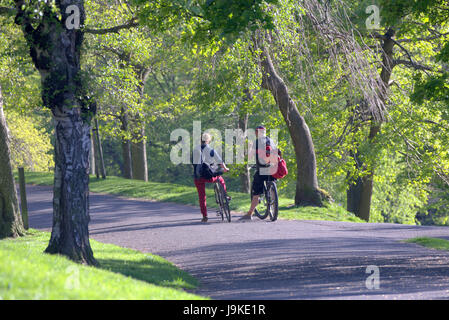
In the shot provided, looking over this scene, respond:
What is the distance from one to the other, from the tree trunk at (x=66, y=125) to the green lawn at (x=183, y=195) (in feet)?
30.2

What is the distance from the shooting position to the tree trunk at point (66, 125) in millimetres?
9391

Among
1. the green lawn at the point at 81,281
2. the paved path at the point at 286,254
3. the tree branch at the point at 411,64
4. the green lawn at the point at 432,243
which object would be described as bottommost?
the green lawn at the point at 432,243

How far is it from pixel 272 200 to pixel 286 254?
4976 millimetres

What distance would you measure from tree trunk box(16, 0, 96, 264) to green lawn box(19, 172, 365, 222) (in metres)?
9.22

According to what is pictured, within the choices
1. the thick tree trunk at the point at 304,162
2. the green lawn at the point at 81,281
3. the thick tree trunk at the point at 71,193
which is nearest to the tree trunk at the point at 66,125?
the thick tree trunk at the point at 71,193

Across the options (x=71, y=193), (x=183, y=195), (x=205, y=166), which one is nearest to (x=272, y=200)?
(x=205, y=166)

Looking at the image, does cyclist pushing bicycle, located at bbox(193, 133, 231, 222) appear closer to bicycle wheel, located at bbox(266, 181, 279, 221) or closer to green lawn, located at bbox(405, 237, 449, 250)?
bicycle wheel, located at bbox(266, 181, 279, 221)

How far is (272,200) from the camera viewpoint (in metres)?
15.9

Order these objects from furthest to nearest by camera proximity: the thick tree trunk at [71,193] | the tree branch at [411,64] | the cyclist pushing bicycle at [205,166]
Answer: the tree branch at [411,64] < the cyclist pushing bicycle at [205,166] < the thick tree trunk at [71,193]

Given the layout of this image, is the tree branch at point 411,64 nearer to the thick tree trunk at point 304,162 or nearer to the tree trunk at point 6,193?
the thick tree trunk at point 304,162

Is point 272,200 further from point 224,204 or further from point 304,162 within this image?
point 304,162

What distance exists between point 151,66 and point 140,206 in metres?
12.1

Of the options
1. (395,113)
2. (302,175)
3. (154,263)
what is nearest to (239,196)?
(302,175)

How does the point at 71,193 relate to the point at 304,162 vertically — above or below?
below
